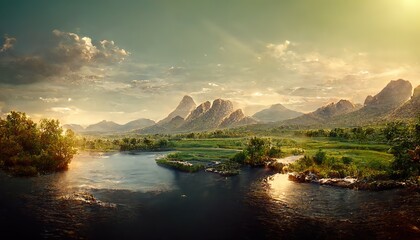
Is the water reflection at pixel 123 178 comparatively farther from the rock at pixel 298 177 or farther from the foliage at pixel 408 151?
the foliage at pixel 408 151

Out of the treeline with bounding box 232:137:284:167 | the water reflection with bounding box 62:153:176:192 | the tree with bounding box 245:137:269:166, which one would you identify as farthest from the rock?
the water reflection with bounding box 62:153:176:192

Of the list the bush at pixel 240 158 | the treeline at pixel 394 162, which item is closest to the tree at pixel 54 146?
the bush at pixel 240 158

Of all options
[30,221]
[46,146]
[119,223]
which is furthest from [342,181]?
[46,146]

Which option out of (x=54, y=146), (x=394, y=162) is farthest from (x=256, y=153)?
(x=54, y=146)

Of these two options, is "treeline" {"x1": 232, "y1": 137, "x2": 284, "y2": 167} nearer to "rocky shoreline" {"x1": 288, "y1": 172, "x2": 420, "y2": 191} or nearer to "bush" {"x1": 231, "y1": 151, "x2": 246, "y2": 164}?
"bush" {"x1": 231, "y1": 151, "x2": 246, "y2": 164}

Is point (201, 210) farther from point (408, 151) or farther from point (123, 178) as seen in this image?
point (123, 178)

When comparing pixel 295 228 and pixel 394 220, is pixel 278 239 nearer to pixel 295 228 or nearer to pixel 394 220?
pixel 295 228

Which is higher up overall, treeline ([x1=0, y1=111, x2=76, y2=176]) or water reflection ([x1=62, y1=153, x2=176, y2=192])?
treeline ([x1=0, y1=111, x2=76, y2=176])

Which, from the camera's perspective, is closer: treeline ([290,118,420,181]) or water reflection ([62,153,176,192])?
treeline ([290,118,420,181])
